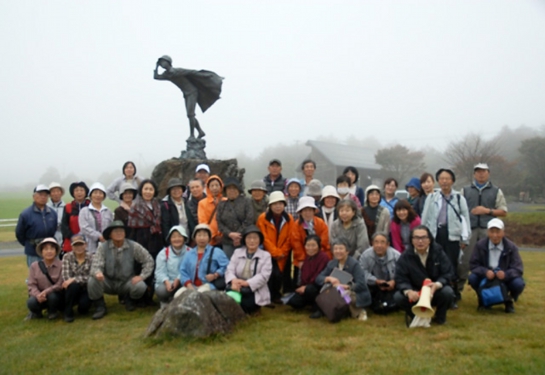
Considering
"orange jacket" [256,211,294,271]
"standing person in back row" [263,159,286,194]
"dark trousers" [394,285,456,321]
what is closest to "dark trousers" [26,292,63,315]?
"orange jacket" [256,211,294,271]

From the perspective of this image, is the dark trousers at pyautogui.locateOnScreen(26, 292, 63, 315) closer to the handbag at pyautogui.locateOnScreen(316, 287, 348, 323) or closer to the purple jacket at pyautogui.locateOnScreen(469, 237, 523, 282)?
the handbag at pyautogui.locateOnScreen(316, 287, 348, 323)

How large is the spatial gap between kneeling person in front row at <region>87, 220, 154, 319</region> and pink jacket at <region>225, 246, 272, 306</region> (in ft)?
4.09

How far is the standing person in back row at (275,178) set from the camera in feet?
25.1

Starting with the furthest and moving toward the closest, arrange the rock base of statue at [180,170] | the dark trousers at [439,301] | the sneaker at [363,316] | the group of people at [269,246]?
the rock base of statue at [180,170]
the group of people at [269,246]
the sneaker at [363,316]
the dark trousers at [439,301]

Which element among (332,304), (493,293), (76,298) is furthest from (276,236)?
(493,293)

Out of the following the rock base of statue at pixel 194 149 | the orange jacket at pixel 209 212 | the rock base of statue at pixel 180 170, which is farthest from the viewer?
the rock base of statue at pixel 194 149

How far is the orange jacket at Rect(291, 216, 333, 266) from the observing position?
628cm

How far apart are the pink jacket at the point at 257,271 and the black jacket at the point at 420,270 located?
167 centimetres

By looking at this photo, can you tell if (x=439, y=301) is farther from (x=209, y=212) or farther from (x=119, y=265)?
(x=119, y=265)

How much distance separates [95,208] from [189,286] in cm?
207

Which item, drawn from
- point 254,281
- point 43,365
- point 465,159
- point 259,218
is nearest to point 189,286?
point 254,281

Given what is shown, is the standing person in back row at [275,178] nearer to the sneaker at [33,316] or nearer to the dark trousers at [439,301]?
the dark trousers at [439,301]

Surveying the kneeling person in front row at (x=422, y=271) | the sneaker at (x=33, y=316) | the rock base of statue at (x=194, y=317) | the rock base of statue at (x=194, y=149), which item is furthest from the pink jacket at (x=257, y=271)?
the rock base of statue at (x=194, y=149)

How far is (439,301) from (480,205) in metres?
2.05
